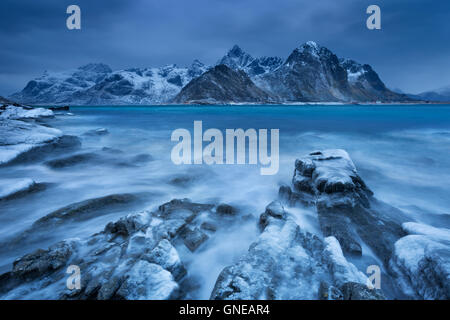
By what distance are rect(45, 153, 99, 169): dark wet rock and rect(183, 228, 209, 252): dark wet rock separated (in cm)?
705

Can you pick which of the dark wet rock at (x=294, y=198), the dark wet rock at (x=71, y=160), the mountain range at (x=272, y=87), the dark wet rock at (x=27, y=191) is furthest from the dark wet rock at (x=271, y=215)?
the mountain range at (x=272, y=87)

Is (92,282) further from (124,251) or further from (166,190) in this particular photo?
(166,190)

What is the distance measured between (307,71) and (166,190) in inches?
7633

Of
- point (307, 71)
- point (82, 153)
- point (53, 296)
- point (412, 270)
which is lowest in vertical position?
point (53, 296)

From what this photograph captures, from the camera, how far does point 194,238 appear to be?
3832mm

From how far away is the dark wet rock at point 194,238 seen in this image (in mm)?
3708

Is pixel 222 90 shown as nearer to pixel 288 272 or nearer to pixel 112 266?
pixel 112 266

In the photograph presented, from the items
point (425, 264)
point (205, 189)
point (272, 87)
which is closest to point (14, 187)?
point (205, 189)

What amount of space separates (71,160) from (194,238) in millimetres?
7780

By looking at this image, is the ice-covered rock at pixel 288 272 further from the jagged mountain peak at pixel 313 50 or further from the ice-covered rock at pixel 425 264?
the jagged mountain peak at pixel 313 50

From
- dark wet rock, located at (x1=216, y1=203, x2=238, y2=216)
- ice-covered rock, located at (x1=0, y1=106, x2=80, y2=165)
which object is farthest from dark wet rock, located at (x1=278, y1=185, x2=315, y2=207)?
ice-covered rock, located at (x1=0, y1=106, x2=80, y2=165)

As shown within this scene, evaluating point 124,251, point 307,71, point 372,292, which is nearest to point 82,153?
point 124,251

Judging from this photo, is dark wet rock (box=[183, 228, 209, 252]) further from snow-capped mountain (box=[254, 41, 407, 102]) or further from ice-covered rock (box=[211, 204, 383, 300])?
snow-capped mountain (box=[254, 41, 407, 102])
